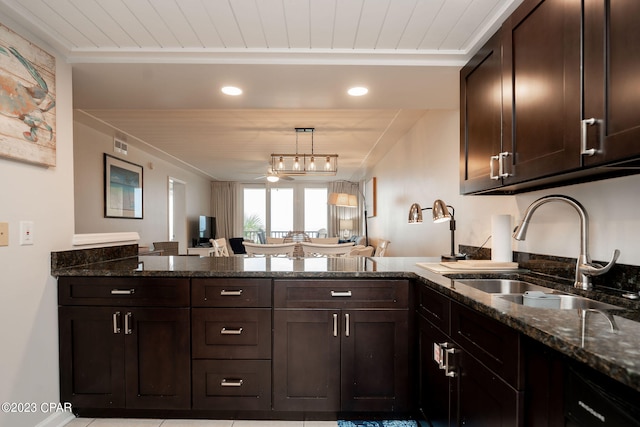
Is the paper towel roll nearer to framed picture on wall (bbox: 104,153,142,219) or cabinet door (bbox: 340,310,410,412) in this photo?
cabinet door (bbox: 340,310,410,412)

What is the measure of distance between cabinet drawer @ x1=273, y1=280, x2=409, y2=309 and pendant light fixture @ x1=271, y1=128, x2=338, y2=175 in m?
3.04

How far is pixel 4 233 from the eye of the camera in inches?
63.1

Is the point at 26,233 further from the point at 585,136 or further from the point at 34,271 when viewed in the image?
the point at 585,136

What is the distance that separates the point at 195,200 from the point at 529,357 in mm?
8457

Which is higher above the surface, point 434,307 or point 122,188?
point 122,188

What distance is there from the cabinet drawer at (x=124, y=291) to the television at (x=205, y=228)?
643 cm

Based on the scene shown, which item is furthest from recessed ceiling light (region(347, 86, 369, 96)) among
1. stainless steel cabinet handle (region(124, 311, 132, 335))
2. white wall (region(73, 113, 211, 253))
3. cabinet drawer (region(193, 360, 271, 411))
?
white wall (region(73, 113, 211, 253))

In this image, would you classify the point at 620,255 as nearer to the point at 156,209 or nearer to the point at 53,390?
the point at 53,390

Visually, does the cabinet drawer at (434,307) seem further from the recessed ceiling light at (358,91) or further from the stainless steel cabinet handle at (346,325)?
the recessed ceiling light at (358,91)

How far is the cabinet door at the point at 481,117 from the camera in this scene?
1.67 m

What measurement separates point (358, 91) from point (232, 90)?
946 millimetres

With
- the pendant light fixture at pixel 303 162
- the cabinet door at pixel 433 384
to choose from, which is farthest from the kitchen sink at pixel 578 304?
the pendant light fixture at pixel 303 162

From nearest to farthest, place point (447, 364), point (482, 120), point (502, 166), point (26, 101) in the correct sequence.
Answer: point (447, 364)
point (502, 166)
point (26, 101)
point (482, 120)

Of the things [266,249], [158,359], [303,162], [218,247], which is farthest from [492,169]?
[303,162]
